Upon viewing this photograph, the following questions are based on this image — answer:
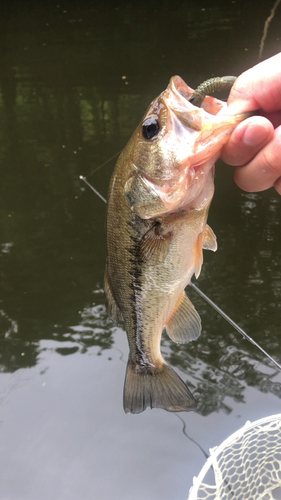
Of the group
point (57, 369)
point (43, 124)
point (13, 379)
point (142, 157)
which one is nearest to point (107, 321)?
point (57, 369)

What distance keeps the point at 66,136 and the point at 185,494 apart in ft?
16.7

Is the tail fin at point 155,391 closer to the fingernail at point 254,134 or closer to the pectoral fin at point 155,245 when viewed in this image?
the pectoral fin at point 155,245

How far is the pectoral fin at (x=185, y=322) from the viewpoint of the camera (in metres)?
1.62

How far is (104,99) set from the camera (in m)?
6.86

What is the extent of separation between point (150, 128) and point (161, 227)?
1.14 feet

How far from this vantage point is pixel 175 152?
1280 millimetres

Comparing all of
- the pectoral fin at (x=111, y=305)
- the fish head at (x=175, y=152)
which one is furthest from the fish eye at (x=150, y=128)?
the pectoral fin at (x=111, y=305)

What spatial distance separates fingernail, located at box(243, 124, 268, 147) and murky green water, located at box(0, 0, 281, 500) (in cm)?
→ 229

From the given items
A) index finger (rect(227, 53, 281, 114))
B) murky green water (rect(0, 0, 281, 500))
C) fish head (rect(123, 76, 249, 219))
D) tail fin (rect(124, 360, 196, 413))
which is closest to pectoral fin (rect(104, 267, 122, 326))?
tail fin (rect(124, 360, 196, 413))

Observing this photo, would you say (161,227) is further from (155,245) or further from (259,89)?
(259,89)

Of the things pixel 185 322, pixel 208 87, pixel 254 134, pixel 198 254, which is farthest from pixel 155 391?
pixel 208 87

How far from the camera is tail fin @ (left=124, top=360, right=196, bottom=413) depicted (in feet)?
5.49

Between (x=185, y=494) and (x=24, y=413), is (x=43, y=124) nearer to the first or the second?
(x=24, y=413)

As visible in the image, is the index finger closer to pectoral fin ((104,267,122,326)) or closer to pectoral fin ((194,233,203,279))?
→ pectoral fin ((194,233,203,279))
